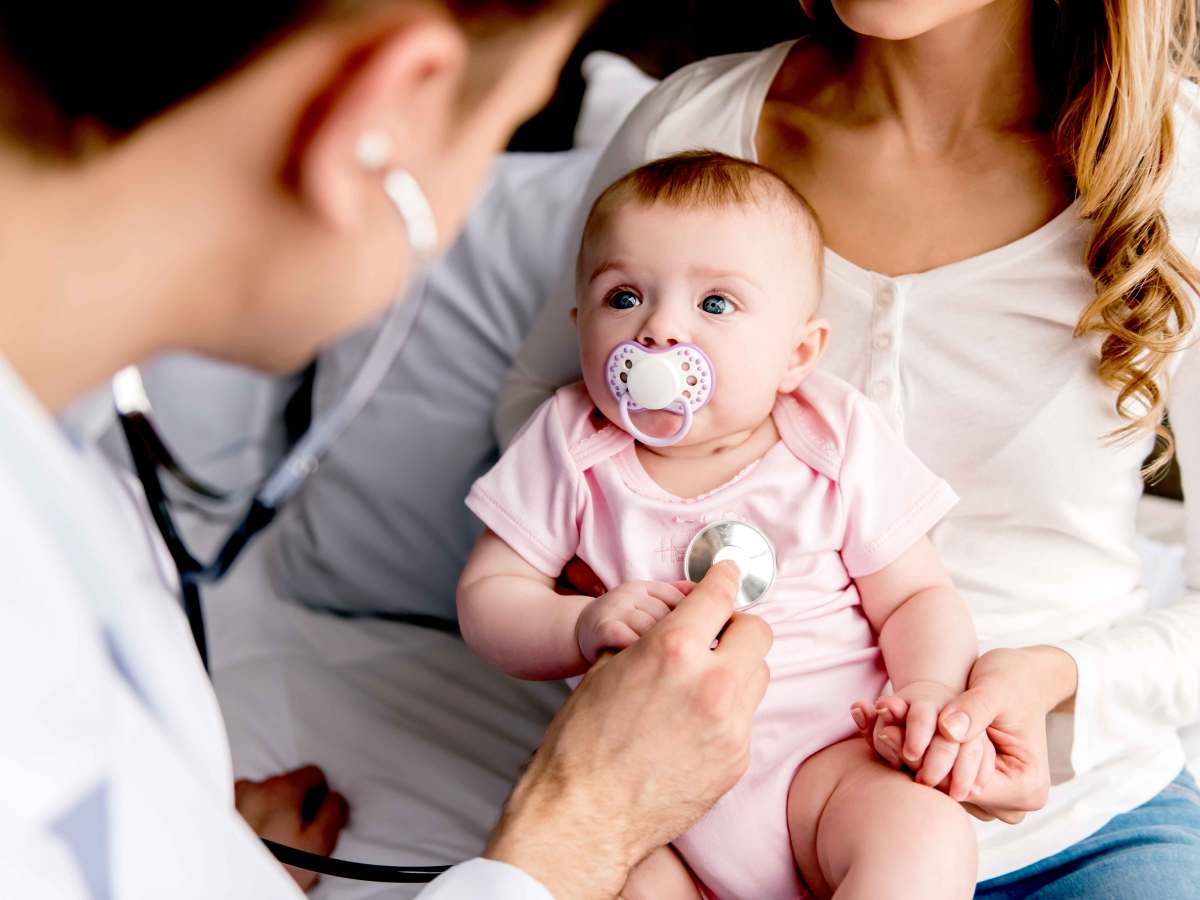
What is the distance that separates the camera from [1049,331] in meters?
1.19

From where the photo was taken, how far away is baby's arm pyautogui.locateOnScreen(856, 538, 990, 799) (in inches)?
37.8

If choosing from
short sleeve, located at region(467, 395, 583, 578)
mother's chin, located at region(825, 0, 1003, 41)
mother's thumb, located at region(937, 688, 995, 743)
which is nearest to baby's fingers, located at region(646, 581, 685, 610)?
short sleeve, located at region(467, 395, 583, 578)

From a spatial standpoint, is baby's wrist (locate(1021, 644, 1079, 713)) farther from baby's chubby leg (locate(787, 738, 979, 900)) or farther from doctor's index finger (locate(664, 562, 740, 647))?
doctor's index finger (locate(664, 562, 740, 647))

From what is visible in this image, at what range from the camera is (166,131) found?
0.62 m

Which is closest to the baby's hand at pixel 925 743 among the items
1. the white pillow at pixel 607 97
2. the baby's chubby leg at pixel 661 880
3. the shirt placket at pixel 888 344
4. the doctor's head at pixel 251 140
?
the baby's chubby leg at pixel 661 880

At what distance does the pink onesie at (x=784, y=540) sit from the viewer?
1043mm

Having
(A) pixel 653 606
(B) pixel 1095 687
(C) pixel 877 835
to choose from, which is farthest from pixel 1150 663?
(A) pixel 653 606

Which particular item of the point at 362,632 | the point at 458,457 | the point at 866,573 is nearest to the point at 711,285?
the point at 866,573

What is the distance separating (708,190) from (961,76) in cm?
34

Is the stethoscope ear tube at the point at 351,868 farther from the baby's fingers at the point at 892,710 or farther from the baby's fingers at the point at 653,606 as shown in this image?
the baby's fingers at the point at 892,710

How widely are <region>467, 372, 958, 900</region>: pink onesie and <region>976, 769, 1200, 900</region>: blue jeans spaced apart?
0.26m

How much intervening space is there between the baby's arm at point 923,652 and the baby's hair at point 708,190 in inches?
11.4

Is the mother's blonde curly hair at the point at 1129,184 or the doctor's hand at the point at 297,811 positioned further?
the doctor's hand at the point at 297,811

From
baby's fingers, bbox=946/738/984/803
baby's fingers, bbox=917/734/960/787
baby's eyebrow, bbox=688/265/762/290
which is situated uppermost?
baby's eyebrow, bbox=688/265/762/290
